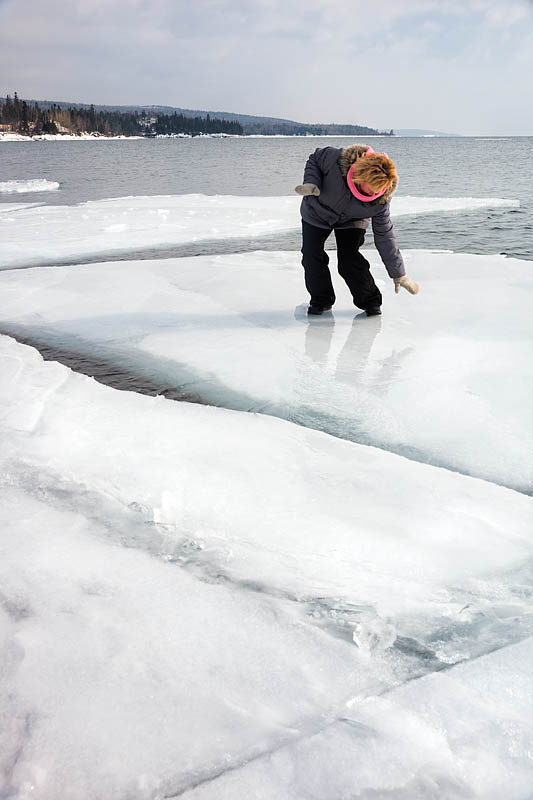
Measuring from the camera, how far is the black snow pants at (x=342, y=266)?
4238 mm

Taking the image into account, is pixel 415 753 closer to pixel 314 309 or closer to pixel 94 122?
pixel 314 309

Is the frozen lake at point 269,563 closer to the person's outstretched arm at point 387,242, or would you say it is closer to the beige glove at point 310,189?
the person's outstretched arm at point 387,242

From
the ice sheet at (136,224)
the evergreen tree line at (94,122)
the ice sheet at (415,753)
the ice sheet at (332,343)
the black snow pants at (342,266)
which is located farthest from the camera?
the evergreen tree line at (94,122)

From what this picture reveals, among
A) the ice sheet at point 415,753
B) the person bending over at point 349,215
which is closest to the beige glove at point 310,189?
the person bending over at point 349,215

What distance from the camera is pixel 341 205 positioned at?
396 cm

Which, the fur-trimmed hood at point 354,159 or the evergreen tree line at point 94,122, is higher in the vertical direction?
the evergreen tree line at point 94,122

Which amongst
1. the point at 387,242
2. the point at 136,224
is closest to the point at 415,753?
the point at 387,242

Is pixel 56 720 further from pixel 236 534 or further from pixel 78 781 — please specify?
pixel 236 534

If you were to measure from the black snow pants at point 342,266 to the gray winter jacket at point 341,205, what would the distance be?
150mm

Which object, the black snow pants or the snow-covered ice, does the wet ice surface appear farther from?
the snow-covered ice

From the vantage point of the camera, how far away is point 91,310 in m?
4.57

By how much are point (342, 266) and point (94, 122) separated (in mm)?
143210

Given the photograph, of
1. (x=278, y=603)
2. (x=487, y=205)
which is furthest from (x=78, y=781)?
(x=487, y=205)

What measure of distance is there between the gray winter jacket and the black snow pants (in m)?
0.15
